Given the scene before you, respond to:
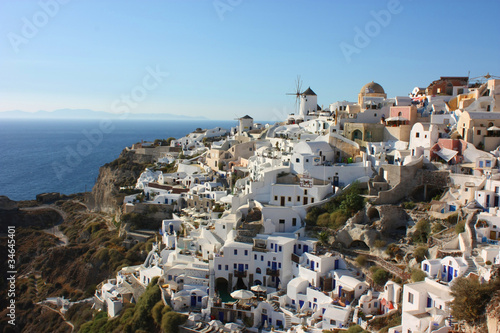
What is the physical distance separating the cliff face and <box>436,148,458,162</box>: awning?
3068 centimetres

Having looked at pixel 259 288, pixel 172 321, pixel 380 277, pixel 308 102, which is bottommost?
pixel 172 321

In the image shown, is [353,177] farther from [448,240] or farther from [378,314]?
[378,314]

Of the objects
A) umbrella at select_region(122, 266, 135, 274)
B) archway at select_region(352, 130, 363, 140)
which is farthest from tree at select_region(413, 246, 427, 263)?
umbrella at select_region(122, 266, 135, 274)

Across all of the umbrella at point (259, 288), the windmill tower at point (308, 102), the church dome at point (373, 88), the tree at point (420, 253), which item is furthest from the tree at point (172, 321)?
the windmill tower at point (308, 102)

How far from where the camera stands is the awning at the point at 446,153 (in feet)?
85.2

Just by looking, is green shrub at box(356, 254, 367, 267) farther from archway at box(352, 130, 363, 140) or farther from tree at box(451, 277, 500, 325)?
archway at box(352, 130, 363, 140)

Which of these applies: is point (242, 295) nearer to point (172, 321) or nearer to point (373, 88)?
point (172, 321)

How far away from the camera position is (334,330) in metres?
19.0

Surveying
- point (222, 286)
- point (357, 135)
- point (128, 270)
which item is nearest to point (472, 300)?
point (222, 286)

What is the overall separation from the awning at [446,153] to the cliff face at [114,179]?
3068 cm

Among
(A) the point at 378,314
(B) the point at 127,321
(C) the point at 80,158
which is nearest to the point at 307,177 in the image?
(A) the point at 378,314

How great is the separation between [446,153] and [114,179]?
120 ft

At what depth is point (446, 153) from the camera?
2638 cm

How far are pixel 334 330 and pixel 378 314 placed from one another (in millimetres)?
2222
